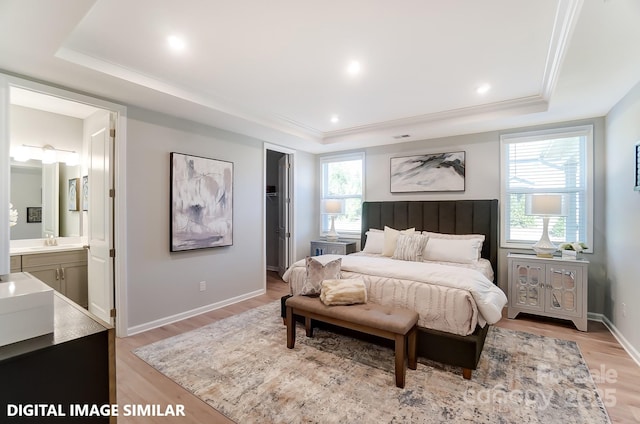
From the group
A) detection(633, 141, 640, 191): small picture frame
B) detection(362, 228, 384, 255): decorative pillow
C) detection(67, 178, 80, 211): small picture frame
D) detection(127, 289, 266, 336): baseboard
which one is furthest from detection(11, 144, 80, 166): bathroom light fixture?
detection(633, 141, 640, 191): small picture frame

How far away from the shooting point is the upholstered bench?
2229 millimetres

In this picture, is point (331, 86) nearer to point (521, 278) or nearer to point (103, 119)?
point (103, 119)

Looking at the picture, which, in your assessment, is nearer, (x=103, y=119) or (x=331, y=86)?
(x=331, y=86)

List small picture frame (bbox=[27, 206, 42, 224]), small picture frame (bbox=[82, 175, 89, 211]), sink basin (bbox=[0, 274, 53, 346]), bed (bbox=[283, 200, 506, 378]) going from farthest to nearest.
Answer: small picture frame (bbox=[82, 175, 89, 211]) → small picture frame (bbox=[27, 206, 42, 224]) → bed (bbox=[283, 200, 506, 378]) → sink basin (bbox=[0, 274, 53, 346])

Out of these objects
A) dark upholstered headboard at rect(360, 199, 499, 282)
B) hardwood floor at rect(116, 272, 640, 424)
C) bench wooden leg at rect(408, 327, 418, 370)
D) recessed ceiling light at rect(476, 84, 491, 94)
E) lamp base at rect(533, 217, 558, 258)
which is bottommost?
hardwood floor at rect(116, 272, 640, 424)

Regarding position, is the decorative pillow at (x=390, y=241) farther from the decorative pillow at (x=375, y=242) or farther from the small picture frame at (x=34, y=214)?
the small picture frame at (x=34, y=214)

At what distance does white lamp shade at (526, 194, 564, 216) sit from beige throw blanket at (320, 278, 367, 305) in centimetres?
239

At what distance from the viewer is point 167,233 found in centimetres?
353

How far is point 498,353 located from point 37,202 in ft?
18.2

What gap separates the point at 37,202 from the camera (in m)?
3.83

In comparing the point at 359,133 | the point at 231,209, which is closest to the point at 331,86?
the point at 359,133

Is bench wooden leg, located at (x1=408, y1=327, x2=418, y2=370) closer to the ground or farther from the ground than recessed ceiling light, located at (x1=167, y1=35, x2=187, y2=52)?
closer to the ground

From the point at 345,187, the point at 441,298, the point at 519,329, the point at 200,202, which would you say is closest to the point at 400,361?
the point at 441,298

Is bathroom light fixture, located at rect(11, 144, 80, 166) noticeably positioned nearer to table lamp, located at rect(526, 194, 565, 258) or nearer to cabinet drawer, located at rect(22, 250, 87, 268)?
cabinet drawer, located at rect(22, 250, 87, 268)
